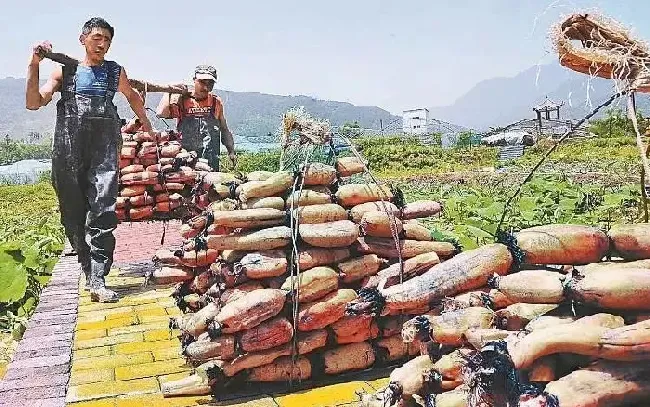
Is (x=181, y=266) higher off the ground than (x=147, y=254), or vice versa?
(x=181, y=266)

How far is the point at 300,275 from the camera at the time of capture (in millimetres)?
3121

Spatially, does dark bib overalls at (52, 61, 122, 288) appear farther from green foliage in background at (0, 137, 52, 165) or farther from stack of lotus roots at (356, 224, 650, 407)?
green foliage in background at (0, 137, 52, 165)

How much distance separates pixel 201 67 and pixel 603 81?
5170 mm

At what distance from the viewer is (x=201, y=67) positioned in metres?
6.84

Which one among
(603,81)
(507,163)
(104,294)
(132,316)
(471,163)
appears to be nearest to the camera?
(603,81)

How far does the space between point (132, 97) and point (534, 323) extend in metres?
4.15

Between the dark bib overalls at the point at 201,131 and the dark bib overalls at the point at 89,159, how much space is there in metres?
2.09

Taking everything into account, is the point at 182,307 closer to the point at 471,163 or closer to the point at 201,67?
the point at 201,67

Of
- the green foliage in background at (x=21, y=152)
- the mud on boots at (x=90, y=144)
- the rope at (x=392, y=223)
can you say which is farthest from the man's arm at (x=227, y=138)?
the green foliage in background at (x=21, y=152)

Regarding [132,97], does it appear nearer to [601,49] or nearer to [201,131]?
[201,131]

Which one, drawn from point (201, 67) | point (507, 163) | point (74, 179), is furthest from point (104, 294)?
point (507, 163)

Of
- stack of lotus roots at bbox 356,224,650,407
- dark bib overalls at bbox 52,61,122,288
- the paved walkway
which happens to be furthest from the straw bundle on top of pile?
dark bib overalls at bbox 52,61,122,288

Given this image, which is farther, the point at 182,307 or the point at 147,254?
the point at 147,254

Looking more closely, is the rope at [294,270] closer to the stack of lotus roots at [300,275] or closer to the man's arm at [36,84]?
the stack of lotus roots at [300,275]
